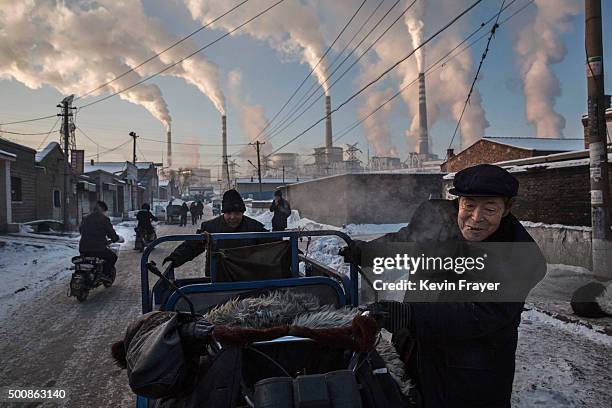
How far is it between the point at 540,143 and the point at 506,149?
16.9 feet

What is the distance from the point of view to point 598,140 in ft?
22.5

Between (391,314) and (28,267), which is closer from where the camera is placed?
(391,314)

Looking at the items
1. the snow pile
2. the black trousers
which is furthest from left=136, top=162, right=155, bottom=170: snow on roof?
the black trousers

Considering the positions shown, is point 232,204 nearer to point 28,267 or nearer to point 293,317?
point 293,317

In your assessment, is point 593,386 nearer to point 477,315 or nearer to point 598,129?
point 477,315

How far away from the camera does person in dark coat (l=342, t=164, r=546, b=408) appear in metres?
1.53

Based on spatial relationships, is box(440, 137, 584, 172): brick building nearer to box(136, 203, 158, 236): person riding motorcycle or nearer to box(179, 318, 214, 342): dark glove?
box(136, 203, 158, 236): person riding motorcycle

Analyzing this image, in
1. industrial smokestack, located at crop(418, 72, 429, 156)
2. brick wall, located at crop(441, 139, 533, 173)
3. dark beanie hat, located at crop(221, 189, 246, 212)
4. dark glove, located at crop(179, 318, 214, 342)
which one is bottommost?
dark glove, located at crop(179, 318, 214, 342)

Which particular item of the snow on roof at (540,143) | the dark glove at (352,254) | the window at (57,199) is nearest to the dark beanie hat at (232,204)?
the dark glove at (352,254)

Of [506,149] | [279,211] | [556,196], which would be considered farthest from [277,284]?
[506,149]

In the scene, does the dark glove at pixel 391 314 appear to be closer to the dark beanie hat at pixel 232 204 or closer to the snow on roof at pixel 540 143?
the dark beanie hat at pixel 232 204

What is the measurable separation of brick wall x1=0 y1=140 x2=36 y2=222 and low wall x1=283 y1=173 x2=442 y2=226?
48.5ft

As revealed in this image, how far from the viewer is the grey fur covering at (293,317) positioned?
185cm

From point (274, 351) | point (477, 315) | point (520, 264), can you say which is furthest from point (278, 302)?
point (520, 264)
